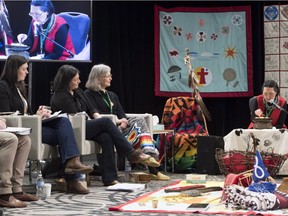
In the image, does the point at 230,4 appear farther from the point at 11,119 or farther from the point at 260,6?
the point at 11,119

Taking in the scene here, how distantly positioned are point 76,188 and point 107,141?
582 millimetres

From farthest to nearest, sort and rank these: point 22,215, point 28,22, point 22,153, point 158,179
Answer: point 28,22
point 158,179
point 22,153
point 22,215

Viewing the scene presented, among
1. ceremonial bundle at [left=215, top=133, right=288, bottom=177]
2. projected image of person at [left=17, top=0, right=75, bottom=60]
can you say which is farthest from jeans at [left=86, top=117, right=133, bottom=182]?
projected image of person at [left=17, top=0, right=75, bottom=60]

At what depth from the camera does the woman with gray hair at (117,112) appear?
565 centimetres

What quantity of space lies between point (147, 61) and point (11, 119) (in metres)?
3.91

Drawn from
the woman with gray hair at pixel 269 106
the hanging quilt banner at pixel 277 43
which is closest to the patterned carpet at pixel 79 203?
the woman with gray hair at pixel 269 106

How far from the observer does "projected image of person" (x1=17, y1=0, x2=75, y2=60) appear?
22.0 ft

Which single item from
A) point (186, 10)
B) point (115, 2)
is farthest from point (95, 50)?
point (186, 10)

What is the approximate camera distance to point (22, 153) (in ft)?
→ 13.7

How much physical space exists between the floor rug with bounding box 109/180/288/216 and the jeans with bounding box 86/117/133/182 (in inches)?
26.4

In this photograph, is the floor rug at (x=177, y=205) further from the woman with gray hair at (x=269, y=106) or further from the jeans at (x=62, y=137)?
the woman with gray hair at (x=269, y=106)

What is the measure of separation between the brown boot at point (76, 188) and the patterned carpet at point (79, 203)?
6 cm

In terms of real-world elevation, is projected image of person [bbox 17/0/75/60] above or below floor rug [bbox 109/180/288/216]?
above

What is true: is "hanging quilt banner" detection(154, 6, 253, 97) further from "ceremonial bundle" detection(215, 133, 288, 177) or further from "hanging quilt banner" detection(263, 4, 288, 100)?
"ceremonial bundle" detection(215, 133, 288, 177)
